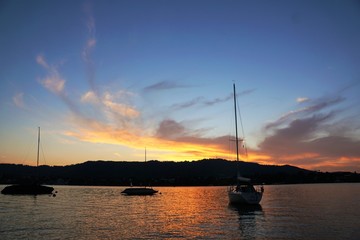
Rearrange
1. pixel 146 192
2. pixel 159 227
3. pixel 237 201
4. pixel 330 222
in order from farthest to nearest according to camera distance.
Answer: pixel 146 192 < pixel 237 201 < pixel 330 222 < pixel 159 227

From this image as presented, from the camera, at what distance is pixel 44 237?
3303 centimetres

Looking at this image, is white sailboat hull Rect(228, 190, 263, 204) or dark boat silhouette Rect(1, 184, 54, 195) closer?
white sailboat hull Rect(228, 190, 263, 204)

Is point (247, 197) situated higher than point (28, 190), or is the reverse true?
point (247, 197)

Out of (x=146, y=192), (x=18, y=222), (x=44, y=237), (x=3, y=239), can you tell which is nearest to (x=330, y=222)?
(x=44, y=237)

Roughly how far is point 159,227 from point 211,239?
986 cm

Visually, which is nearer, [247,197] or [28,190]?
[247,197]

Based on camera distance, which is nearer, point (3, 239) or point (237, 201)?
point (3, 239)

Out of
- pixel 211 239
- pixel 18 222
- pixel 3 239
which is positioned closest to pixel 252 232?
pixel 211 239

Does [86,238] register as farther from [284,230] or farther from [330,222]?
[330,222]

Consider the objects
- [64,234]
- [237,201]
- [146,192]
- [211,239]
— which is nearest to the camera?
[211,239]

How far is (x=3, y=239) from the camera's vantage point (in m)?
32.0

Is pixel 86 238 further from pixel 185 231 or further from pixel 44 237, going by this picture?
pixel 185 231

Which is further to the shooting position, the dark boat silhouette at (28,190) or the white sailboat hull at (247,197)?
the dark boat silhouette at (28,190)

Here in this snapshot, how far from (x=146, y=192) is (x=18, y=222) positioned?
90.8 metres
